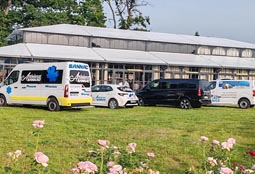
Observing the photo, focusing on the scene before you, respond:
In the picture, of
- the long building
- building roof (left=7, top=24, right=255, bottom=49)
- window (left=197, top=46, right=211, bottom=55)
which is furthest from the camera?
window (left=197, top=46, right=211, bottom=55)

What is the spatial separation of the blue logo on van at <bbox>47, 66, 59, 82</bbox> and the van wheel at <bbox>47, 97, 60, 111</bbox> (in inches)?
35.0

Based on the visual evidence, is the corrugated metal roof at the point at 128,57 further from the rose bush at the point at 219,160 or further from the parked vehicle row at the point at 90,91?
the rose bush at the point at 219,160

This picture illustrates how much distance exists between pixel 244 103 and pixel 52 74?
11.8 m

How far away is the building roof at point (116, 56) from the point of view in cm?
3331

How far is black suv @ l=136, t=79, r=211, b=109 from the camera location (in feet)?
80.3

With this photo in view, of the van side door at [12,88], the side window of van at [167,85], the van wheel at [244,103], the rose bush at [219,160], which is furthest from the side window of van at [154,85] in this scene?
the rose bush at [219,160]

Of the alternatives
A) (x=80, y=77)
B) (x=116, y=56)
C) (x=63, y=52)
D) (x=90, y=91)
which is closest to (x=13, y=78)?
(x=80, y=77)

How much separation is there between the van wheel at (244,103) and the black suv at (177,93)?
2.45 metres

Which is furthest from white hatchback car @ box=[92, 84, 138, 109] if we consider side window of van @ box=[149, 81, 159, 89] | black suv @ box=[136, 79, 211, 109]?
side window of van @ box=[149, 81, 159, 89]

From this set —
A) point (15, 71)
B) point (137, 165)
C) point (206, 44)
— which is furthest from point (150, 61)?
point (137, 165)

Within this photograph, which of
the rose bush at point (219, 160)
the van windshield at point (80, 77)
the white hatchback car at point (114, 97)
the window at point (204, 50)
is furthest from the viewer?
the window at point (204, 50)

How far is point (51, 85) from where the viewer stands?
66.2 ft

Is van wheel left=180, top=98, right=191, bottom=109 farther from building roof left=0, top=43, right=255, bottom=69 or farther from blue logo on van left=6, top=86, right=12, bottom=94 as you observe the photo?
building roof left=0, top=43, right=255, bottom=69

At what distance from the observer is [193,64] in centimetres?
4009
